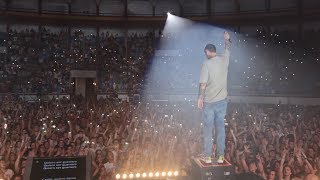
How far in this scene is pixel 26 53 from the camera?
30.1 metres

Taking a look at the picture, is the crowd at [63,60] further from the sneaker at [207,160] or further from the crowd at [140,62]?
the sneaker at [207,160]

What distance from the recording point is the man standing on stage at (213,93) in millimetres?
6797

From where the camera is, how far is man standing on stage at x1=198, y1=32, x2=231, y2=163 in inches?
Result: 268

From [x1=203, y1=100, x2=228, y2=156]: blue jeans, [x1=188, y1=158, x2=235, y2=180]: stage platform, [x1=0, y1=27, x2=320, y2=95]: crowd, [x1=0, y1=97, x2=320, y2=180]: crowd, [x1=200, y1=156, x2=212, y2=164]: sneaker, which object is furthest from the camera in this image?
[x1=0, y1=27, x2=320, y2=95]: crowd

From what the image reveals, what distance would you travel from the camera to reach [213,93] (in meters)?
6.91

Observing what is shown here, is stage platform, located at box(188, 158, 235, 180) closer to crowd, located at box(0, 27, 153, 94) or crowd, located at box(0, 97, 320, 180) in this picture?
crowd, located at box(0, 97, 320, 180)

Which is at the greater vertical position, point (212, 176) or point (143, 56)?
point (143, 56)

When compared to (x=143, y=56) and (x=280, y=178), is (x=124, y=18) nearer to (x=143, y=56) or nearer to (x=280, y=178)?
(x=143, y=56)

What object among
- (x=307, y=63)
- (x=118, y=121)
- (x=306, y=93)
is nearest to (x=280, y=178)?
(x=118, y=121)

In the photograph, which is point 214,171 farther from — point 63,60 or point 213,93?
point 63,60

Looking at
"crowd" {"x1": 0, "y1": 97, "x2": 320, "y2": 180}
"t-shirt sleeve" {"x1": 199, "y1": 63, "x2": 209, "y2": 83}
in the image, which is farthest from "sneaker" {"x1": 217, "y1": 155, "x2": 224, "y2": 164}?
"crowd" {"x1": 0, "y1": 97, "x2": 320, "y2": 180}

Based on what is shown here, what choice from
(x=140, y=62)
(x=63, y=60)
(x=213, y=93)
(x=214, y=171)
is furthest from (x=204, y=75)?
(x=63, y=60)

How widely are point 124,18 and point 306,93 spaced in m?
16.5

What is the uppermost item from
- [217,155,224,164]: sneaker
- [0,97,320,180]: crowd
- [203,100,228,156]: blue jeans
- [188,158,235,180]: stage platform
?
[203,100,228,156]: blue jeans
